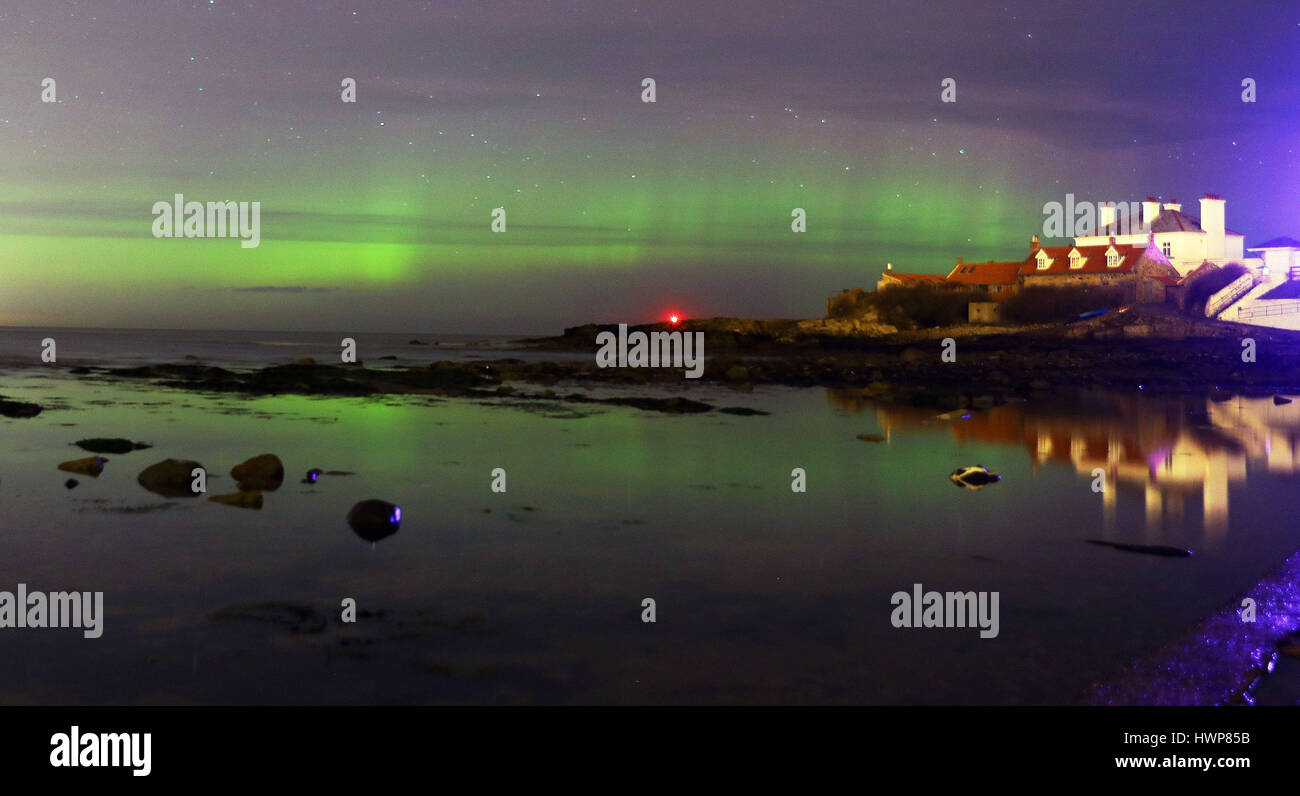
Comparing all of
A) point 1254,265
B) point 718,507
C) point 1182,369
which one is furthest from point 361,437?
point 1254,265

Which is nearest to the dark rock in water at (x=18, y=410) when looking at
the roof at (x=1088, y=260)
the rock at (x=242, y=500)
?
the rock at (x=242, y=500)

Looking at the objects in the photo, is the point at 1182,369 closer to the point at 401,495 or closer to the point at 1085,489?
the point at 1085,489

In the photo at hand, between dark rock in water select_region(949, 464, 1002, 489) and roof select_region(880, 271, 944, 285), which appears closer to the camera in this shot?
dark rock in water select_region(949, 464, 1002, 489)

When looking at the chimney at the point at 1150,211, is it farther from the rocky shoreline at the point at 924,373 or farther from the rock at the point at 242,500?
the rock at the point at 242,500

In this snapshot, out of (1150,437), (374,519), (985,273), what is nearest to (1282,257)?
(985,273)

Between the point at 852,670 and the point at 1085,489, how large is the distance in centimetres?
950

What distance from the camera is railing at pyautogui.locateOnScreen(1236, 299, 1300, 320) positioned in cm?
7025

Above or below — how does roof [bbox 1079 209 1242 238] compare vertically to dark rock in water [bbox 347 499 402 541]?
above

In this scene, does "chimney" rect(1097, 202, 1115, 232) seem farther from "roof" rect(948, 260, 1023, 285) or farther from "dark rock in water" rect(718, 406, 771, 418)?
"dark rock in water" rect(718, 406, 771, 418)

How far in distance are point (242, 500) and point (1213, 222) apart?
10115 cm

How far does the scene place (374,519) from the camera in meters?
12.0

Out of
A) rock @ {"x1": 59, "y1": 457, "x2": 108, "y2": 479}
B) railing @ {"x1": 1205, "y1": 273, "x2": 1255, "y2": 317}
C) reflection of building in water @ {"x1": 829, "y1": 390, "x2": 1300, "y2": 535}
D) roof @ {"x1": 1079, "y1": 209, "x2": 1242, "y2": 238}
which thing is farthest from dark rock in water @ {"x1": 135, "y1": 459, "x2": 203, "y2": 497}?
roof @ {"x1": 1079, "y1": 209, "x2": 1242, "y2": 238}

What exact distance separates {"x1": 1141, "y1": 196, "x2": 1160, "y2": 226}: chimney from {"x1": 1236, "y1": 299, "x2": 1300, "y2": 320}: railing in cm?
2432
